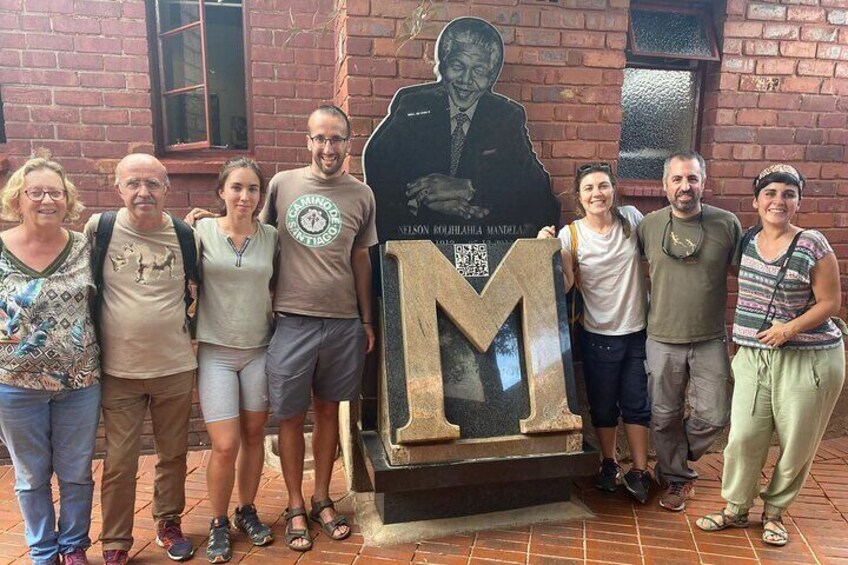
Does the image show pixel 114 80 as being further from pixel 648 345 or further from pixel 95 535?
pixel 648 345

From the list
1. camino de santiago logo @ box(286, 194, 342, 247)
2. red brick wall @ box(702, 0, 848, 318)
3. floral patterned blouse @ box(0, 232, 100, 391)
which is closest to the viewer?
floral patterned blouse @ box(0, 232, 100, 391)

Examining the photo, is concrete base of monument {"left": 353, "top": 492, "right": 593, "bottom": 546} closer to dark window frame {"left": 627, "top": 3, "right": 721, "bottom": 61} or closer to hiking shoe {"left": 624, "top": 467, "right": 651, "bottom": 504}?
hiking shoe {"left": 624, "top": 467, "right": 651, "bottom": 504}

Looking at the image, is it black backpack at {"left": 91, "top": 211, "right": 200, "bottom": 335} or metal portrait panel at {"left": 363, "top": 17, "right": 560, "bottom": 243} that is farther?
metal portrait panel at {"left": 363, "top": 17, "right": 560, "bottom": 243}

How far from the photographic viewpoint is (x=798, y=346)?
2.71 metres

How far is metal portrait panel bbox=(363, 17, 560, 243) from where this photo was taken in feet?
10.6

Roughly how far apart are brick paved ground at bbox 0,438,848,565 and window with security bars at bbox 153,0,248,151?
2276 mm

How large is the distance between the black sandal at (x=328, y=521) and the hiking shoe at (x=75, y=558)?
1035 millimetres

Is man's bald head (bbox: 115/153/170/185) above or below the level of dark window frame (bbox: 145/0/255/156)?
below

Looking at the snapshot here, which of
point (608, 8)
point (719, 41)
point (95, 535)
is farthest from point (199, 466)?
point (719, 41)

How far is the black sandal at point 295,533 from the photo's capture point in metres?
2.80

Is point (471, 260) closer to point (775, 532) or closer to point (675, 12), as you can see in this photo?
point (775, 532)

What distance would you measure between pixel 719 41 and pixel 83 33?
4.06 metres

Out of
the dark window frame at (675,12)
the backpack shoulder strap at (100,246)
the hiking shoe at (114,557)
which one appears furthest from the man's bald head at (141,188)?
the dark window frame at (675,12)

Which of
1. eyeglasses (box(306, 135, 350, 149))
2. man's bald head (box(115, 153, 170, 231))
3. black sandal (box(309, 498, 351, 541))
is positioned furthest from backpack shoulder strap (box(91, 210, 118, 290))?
black sandal (box(309, 498, 351, 541))
